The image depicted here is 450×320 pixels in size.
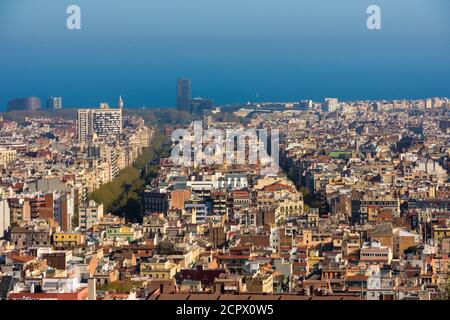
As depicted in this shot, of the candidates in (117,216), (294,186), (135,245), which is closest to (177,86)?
(294,186)

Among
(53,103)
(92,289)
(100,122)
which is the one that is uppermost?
(53,103)

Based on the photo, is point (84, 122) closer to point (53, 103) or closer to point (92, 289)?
point (53, 103)

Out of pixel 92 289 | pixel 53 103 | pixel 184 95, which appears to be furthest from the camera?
pixel 53 103

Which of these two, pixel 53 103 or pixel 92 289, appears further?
pixel 53 103

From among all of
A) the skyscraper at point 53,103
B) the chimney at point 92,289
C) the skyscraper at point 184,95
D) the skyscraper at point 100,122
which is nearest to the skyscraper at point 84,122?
the skyscraper at point 100,122

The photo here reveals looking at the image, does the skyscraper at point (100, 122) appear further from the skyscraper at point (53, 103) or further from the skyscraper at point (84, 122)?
the skyscraper at point (53, 103)

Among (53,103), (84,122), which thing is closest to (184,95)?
(84,122)
